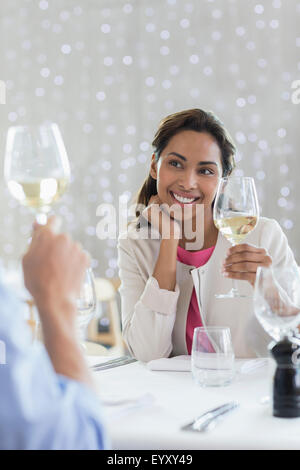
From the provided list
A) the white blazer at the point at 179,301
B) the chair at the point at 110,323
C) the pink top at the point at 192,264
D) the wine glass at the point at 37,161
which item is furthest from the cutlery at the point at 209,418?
the chair at the point at 110,323

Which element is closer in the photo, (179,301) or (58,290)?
(58,290)

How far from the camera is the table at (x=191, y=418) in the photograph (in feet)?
2.63

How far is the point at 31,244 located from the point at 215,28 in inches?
134

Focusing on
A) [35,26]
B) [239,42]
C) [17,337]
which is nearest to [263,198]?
[239,42]

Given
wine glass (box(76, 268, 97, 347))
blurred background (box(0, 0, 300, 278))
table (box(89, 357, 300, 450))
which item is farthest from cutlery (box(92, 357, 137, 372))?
blurred background (box(0, 0, 300, 278))

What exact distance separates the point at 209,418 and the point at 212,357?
20 cm

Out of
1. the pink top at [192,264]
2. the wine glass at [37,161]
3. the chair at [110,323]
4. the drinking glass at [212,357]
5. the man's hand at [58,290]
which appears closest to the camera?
the man's hand at [58,290]

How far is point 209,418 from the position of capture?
88cm

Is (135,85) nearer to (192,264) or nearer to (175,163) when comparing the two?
(175,163)

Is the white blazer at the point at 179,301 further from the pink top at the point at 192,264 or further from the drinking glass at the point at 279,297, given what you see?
the drinking glass at the point at 279,297

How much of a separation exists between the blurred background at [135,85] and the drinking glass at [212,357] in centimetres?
273

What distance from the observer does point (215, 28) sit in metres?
3.81

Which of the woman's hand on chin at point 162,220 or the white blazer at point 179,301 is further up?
the woman's hand on chin at point 162,220

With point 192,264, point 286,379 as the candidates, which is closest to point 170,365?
point 286,379
